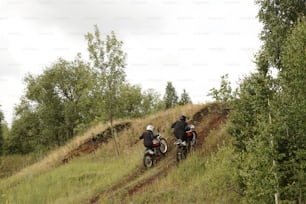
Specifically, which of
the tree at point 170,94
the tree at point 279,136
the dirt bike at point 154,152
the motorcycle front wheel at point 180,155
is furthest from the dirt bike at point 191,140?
the tree at point 170,94

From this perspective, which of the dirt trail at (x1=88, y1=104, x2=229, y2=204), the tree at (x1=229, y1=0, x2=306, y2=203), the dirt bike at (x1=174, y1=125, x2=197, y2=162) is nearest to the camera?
the tree at (x1=229, y1=0, x2=306, y2=203)

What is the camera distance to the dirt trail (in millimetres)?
18281

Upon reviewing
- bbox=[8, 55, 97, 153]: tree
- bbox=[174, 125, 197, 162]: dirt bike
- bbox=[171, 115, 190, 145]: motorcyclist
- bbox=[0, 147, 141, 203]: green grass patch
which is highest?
bbox=[8, 55, 97, 153]: tree

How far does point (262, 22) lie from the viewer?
24453 mm

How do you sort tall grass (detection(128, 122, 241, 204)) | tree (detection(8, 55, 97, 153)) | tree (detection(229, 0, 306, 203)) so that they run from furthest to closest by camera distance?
tree (detection(8, 55, 97, 153)) → tall grass (detection(128, 122, 241, 204)) → tree (detection(229, 0, 306, 203))

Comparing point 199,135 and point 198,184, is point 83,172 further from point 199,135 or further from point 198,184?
point 198,184

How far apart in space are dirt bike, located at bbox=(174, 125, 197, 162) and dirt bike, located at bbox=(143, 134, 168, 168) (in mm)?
1656

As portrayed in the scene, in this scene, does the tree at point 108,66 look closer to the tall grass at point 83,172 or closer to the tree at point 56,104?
the tall grass at point 83,172

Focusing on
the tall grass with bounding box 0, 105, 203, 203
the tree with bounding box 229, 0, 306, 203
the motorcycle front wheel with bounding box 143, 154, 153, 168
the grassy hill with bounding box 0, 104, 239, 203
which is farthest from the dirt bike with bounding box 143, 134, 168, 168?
the tree with bounding box 229, 0, 306, 203

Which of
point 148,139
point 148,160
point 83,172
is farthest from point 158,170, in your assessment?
point 83,172

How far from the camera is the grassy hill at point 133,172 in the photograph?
1551 centimetres

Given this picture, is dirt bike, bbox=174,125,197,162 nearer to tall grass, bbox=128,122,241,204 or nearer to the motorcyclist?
the motorcyclist

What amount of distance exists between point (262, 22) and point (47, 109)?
36.6m

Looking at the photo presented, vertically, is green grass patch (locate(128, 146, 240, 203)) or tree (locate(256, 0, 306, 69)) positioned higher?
tree (locate(256, 0, 306, 69))
